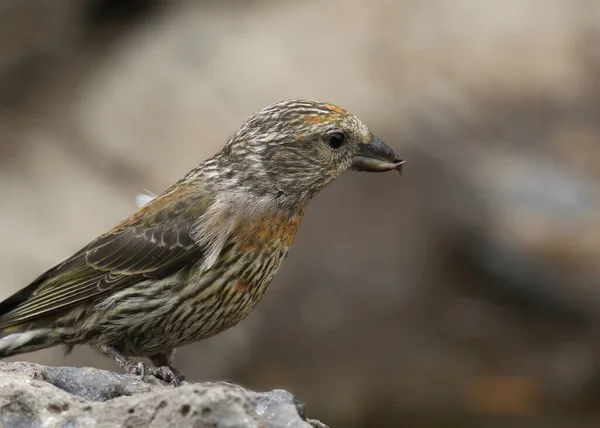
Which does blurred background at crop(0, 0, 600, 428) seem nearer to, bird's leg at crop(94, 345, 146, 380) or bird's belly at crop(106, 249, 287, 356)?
bird's leg at crop(94, 345, 146, 380)

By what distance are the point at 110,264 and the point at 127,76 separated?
7226 mm

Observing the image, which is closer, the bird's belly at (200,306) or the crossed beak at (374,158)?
the bird's belly at (200,306)

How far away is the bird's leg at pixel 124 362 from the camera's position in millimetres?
4742

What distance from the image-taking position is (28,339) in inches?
213

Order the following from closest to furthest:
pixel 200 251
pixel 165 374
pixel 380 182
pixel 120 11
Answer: pixel 165 374 < pixel 200 251 < pixel 380 182 < pixel 120 11

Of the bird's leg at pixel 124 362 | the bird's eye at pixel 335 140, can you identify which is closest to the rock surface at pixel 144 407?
the bird's leg at pixel 124 362

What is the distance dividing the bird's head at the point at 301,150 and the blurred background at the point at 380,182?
4183 mm

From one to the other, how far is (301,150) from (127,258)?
1.06 metres

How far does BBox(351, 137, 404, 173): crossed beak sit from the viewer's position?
217 inches

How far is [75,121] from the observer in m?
11.8

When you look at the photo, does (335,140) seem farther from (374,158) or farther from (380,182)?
(380,182)

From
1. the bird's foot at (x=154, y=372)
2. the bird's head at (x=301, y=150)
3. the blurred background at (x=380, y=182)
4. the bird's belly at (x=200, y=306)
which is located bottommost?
the bird's foot at (x=154, y=372)

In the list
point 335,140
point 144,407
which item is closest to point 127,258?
point 335,140

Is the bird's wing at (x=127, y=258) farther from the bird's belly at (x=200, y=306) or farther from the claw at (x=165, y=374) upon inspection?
the claw at (x=165, y=374)
